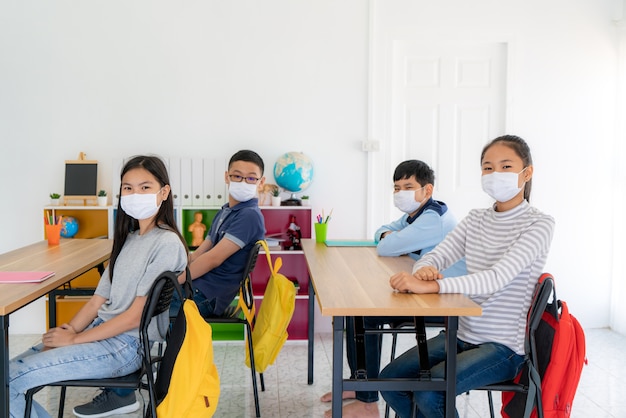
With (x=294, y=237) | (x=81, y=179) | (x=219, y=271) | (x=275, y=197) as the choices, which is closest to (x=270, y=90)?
(x=275, y=197)

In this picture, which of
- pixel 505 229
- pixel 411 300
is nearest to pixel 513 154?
pixel 505 229

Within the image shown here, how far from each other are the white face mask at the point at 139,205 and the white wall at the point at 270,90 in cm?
203

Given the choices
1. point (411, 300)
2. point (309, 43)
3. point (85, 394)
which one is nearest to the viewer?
point (411, 300)

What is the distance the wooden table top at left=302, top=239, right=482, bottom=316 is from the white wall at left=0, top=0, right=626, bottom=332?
1646 millimetres

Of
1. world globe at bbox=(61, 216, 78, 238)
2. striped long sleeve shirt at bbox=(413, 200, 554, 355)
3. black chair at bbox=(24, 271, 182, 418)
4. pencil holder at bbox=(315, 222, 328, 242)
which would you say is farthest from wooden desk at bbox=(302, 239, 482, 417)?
world globe at bbox=(61, 216, 78, 238)

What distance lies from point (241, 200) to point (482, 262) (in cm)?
137

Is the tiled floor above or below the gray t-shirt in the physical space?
below

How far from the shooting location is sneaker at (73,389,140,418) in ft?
8.56

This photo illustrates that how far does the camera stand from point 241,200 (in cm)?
299

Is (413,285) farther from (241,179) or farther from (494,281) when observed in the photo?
(241,179)

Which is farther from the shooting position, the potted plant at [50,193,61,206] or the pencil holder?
the potted plant at [50,193,61,206]

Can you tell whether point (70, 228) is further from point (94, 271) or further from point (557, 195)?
point (557, 195)

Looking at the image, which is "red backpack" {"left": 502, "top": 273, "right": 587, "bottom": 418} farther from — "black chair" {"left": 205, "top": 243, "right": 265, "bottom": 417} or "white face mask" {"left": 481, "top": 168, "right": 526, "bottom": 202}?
"black chair" {"left": 205, "top": 243, "right": 265, "bottom": 417}

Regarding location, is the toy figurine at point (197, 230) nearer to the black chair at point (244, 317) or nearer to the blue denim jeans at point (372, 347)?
the black chair at point (244, 317)
